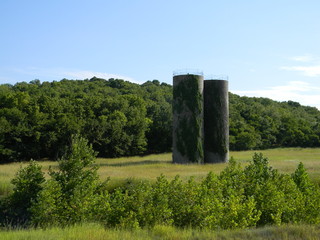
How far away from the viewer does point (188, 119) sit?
37094mm

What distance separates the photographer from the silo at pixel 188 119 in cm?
3688

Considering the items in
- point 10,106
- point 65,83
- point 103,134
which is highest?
point 65,83

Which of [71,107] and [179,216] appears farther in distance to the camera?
[71,107]

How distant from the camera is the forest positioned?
1825 inches

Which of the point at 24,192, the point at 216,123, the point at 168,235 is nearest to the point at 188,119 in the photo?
the point at 216,123

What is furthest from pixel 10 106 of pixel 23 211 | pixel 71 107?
pixel 23 211

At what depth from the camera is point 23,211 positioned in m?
15.9

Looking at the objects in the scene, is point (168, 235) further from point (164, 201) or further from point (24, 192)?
point (24, 192)

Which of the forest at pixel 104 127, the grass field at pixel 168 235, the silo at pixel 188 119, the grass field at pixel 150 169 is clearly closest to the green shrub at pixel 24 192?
the grass field at pixel 150 169

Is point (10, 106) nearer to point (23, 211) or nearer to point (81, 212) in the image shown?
point (23, 211)

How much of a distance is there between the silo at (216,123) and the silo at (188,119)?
1.87 meters

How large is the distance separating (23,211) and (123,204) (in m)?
6.29

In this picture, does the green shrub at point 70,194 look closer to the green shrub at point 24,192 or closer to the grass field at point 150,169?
the green shrub at point 24,192

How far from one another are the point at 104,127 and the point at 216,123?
21.0 m
